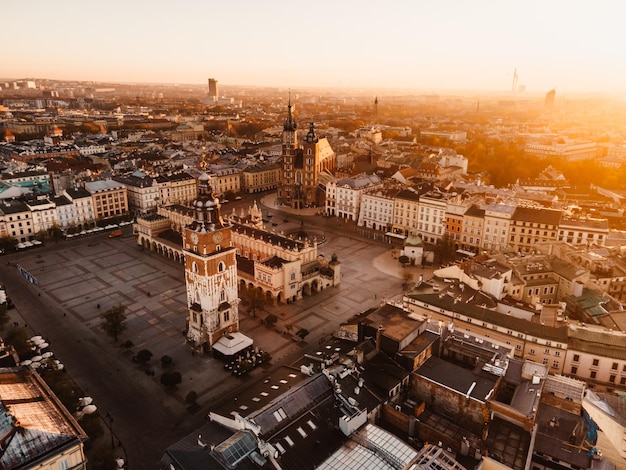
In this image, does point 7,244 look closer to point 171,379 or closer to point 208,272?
point 208,272

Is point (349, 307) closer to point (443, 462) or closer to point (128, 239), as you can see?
point (443, 462)

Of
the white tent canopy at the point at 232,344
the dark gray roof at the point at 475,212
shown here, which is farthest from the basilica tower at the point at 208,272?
the dark gray roof at the point at 475,212

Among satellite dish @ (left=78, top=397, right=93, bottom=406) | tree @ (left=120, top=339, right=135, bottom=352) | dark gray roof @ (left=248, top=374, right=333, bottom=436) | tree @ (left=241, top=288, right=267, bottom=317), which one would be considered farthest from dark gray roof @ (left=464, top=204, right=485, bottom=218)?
satellite dish @ (left=78, top=397, right=93, bottom=406)

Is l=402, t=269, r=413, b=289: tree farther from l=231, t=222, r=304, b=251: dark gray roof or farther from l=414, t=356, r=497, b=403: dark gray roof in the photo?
l=414, t=356, r=497, b=403: dark gray roof

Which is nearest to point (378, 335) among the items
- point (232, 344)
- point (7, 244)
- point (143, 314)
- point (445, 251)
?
point (232, 344)

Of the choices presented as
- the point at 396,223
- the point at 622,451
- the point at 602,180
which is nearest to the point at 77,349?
the point at 622,451

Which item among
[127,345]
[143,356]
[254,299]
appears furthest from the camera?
[254,299]
